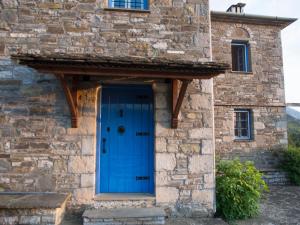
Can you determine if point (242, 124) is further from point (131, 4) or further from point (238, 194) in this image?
point (131, 4)

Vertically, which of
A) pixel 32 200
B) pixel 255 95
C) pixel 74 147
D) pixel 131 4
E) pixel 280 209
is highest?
pixel 131 4

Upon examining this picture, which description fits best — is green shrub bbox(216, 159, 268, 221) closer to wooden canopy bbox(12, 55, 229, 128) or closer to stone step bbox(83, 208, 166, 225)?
stone step bbox(83, 208, 166, 225)

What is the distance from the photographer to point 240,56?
8.38 metres

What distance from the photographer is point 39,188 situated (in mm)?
3770

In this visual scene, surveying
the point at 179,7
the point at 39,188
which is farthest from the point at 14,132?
the point at 179,7

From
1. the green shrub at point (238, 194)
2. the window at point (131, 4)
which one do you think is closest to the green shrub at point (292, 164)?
the green shrub at point (238, 194)

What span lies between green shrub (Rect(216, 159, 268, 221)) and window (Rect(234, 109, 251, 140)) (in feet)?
12.8

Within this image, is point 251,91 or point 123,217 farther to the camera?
point 251,91

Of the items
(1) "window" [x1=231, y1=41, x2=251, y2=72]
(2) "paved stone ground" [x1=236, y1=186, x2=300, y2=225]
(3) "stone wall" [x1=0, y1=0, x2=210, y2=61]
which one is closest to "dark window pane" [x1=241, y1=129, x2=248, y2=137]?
(2) "paved stone ground" [x1=236, y1=186, x2=300, y2=225]

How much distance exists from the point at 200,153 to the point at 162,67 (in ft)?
5.79

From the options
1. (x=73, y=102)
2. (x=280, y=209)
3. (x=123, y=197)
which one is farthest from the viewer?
(x=280, y=209)

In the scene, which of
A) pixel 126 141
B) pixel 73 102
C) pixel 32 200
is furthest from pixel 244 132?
pixel 32 200

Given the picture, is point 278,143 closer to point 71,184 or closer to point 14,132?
point 71,184

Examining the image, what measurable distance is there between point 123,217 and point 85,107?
190 centimetres
